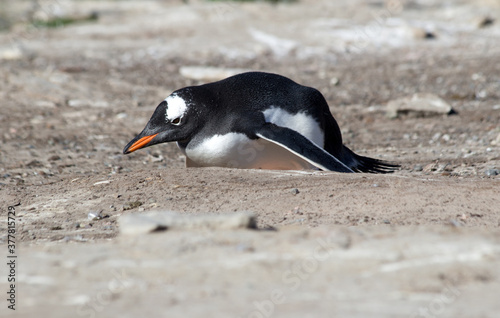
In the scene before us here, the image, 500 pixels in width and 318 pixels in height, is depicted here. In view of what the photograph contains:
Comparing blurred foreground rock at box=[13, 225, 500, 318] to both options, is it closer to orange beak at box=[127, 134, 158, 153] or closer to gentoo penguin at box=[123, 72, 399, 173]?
gentoo penguin at box=[123, 72, 399, 173]

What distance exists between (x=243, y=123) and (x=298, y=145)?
1.29 ft

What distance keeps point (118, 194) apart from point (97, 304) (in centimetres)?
203

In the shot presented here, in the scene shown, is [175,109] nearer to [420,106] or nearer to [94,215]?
[94,215]

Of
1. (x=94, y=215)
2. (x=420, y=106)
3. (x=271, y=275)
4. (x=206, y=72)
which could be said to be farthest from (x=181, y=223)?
(x=206, y=72)

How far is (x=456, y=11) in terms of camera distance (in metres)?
13.0

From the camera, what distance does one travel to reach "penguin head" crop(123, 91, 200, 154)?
4.55 m

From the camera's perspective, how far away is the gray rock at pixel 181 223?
9.14 ft

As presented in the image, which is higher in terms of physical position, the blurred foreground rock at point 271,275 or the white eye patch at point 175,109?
the blurred foreground rock at point 271,275

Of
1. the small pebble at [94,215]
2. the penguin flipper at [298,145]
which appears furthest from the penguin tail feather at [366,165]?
the small pebble at [94,215]

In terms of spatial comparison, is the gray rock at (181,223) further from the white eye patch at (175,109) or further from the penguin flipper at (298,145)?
the white eye patch at (175,109)

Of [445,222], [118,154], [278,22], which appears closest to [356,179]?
[445,222]

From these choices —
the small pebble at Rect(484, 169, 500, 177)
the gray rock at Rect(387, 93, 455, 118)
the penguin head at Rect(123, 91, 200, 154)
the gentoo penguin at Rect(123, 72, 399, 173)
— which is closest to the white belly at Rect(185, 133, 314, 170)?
the gentoo penguin at Rect(123, 72, 399, 173)

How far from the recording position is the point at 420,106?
723 centimetres

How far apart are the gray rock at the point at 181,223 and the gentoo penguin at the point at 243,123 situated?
155 cm
